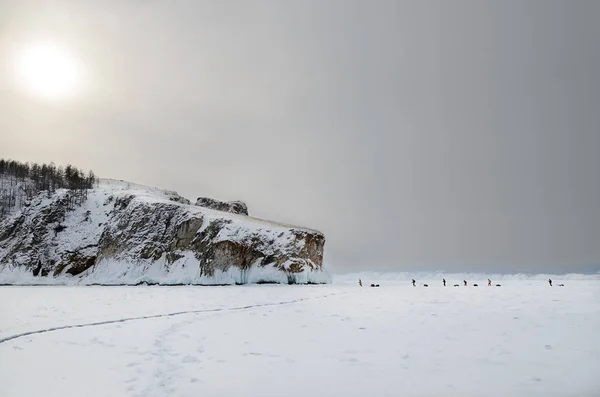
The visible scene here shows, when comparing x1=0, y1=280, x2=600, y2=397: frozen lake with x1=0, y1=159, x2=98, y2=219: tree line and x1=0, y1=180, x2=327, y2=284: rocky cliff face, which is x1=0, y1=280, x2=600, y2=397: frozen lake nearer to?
x1=0, y1=180, x2=327, y2=284: rocky cliff face

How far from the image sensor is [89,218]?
80125 millimetres

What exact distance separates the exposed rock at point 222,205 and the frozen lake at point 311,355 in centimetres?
8488

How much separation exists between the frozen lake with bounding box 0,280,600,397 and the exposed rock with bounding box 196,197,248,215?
8488 cm

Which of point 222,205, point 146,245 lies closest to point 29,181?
point 222,205

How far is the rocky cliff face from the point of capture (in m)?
60.9

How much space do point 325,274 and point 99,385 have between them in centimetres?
5844

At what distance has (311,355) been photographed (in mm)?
10773

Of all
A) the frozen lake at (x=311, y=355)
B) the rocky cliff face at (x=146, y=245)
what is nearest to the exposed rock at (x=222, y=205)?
the rocky cliff face at (x=146, y=245)

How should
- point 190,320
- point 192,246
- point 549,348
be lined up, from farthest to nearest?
point 192,246, point 190,320, point 549,348

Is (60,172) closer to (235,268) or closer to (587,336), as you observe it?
(235,268)

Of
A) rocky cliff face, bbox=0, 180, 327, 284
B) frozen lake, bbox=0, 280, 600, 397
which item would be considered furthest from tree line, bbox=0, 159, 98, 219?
frozen lake, bbox=0, 280, 600, 397

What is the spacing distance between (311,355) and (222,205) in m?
95.8

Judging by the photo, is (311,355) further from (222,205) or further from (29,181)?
(29,181)

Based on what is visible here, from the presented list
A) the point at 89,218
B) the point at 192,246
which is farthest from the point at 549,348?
the point at 89,218
